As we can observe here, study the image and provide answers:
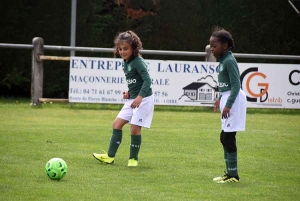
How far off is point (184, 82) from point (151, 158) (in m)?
7.11

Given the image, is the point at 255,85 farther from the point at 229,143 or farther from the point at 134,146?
the point at 229,143

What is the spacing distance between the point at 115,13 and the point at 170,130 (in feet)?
29.1

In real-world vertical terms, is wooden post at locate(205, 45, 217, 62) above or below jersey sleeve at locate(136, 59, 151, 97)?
above

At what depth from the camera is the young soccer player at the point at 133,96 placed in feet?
30.5

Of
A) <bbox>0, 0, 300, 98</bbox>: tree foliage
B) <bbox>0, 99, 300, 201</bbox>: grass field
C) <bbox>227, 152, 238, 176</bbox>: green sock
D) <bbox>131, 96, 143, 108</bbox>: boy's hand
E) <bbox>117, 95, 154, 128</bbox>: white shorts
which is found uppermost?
<bbox>0, 0, 300, 98</bbox>: tree foliage

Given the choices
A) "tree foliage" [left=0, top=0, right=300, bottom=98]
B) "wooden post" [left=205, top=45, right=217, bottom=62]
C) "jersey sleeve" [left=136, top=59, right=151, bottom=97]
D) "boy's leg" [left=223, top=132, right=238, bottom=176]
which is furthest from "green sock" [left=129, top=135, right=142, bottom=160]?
"tree foliage" [left=0, top=0, right=300, bottom=98]

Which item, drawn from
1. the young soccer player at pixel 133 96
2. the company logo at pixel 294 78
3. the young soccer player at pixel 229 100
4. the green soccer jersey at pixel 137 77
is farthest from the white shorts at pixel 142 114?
the company logo at pixel 294 78

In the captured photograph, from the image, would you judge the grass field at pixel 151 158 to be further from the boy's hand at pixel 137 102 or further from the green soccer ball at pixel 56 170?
the boy's hand at pixel 137 102

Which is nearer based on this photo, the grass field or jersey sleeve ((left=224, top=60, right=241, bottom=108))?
the grass field

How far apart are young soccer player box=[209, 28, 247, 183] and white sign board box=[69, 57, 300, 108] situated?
8.69 meters

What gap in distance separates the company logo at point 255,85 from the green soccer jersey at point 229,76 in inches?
350

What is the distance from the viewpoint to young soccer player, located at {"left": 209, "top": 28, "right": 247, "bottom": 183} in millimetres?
8078

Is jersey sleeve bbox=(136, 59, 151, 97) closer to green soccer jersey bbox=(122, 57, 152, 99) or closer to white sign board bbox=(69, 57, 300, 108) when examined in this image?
green soccer jersey bbox=(122, 57, 152, 99)

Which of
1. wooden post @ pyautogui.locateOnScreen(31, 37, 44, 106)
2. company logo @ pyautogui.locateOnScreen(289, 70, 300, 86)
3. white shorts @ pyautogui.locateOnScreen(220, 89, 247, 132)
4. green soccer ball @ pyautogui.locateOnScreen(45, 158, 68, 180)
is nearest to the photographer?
green soccer ball @ pyautogui.locateOnScreen(45, 158, 68, 180)
